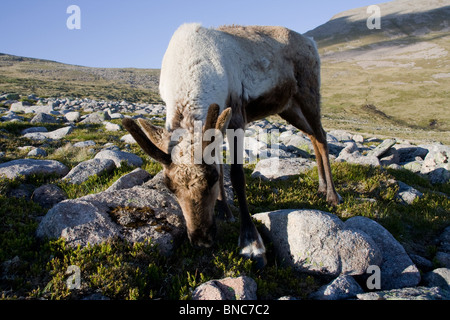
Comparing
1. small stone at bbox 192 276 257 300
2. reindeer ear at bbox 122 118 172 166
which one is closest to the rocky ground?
small stone at bbox 192 276 257 300

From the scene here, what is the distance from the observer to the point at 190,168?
385cm

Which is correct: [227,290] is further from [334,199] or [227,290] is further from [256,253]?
[334,199]

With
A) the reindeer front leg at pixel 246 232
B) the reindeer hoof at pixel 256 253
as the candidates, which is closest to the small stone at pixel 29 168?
the reindeer front leg at pixel 246 232

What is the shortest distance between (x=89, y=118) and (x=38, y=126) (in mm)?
4060

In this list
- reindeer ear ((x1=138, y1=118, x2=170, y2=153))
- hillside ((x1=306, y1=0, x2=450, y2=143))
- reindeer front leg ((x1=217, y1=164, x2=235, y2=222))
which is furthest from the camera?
hillside ((x1=306, y1=0, x2=450, y2=143))

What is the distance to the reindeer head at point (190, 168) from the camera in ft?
12.3

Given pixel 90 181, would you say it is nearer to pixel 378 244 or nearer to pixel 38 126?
pixel 378 244

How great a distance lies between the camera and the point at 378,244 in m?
5.13

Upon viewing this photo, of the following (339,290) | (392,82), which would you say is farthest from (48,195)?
(392,82)

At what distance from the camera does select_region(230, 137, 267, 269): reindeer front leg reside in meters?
4.62

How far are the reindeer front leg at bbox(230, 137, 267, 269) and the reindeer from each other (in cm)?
1

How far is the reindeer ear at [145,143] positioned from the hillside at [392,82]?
35.9 metres

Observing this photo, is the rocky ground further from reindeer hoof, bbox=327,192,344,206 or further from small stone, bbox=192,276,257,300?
reindeer hoof, bbox=327,192,344,206
